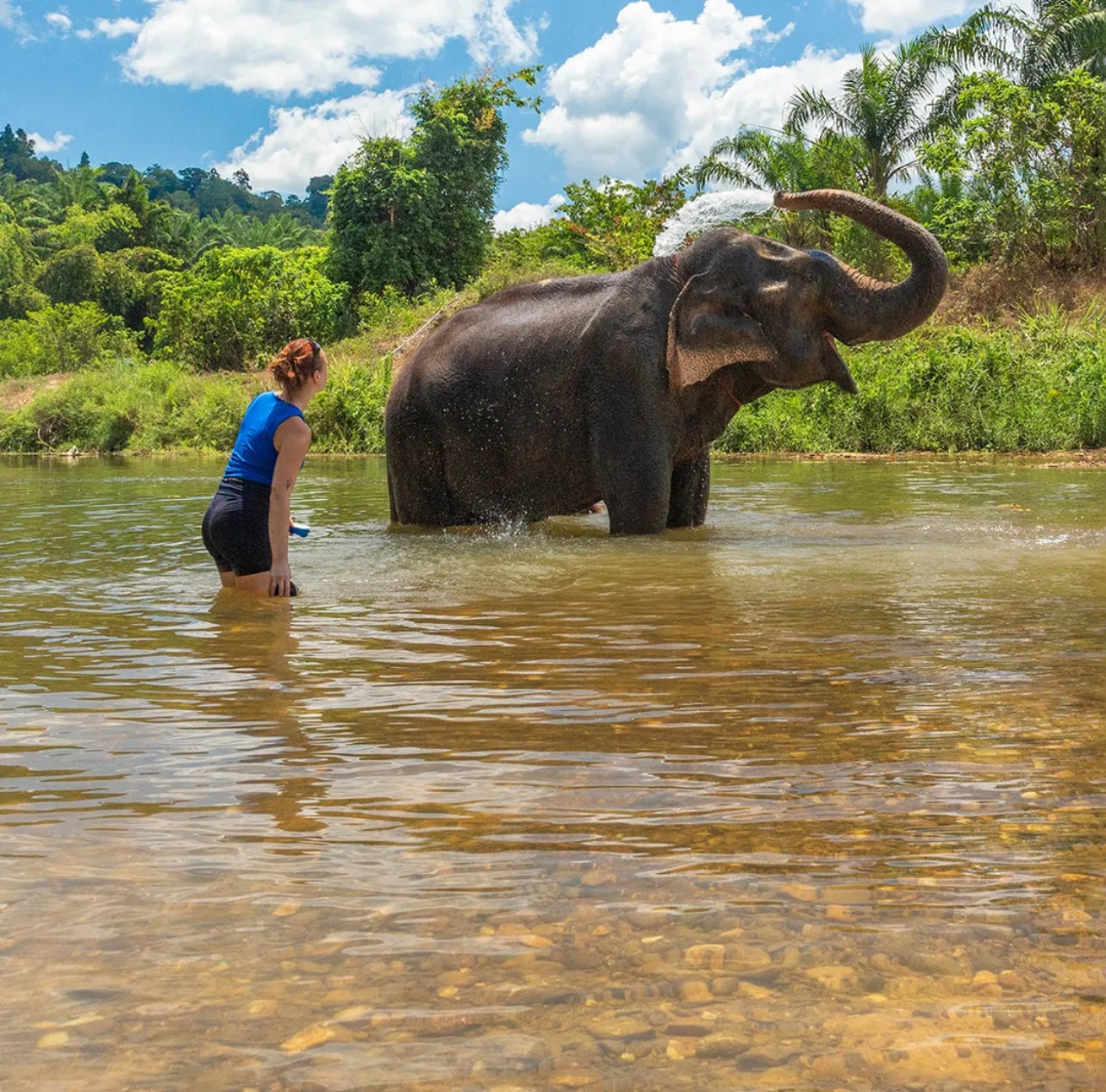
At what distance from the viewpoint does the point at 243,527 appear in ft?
21.0

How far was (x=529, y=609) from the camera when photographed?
591 centimetres

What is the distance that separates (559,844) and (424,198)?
36748 millimetres

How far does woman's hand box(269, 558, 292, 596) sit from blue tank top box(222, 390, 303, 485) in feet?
1.26

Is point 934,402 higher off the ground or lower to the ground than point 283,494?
higher

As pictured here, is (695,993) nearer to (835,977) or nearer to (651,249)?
(835,977)

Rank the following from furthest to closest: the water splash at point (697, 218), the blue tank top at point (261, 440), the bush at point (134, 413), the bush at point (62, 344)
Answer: the bush at point (62, 344)
the bush at point (134, 413)
the water splash at point (697, 218)
the blue tank top at point (261, 440)

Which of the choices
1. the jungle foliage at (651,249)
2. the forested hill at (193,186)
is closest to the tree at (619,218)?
the jungle foliage at (651,249)

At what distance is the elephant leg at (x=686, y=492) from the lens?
926cm

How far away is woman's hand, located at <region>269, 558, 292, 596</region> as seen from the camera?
6.29m

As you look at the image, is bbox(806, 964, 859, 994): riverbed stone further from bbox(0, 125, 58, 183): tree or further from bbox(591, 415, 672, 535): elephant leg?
bbox(0, 125, 58, 183): tree

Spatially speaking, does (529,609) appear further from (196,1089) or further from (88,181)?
(88,181)

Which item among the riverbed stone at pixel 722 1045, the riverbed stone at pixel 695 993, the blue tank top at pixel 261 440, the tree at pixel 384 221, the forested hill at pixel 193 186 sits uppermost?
the forested hill at pixel 193 186

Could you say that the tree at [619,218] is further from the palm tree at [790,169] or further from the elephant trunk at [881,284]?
the elephant trunk at [881,284]

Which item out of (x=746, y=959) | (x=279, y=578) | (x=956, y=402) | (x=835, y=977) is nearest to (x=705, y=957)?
(x=746, y=959)
